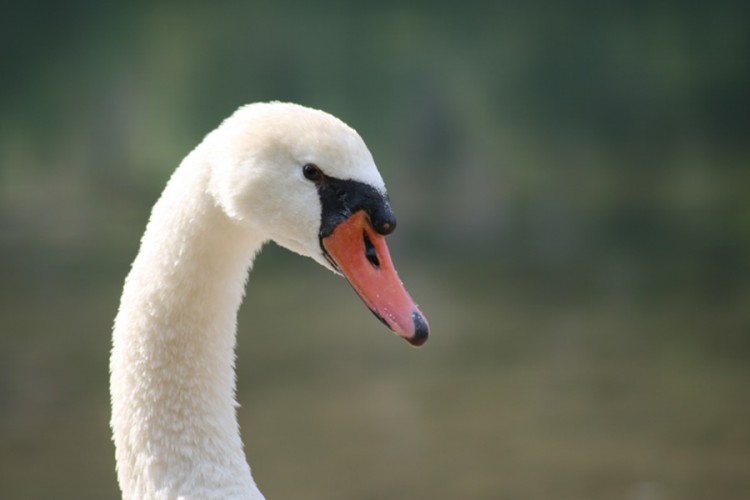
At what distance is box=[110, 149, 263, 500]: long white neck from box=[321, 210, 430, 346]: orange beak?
0.16 meters

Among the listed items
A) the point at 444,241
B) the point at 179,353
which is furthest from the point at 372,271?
the point at 444,241

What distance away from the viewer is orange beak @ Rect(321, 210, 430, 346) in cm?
211

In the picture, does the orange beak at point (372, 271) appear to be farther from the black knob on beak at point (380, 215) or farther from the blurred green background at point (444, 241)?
the blurred green background at point (444, 241)

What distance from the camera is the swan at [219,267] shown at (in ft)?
6.82

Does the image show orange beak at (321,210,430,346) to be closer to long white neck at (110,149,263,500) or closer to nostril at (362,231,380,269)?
nostril at (362,231,380,269)

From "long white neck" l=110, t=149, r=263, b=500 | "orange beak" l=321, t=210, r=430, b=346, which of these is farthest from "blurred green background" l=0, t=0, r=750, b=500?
"orange beak" l=321, t=210, r=430, b=346

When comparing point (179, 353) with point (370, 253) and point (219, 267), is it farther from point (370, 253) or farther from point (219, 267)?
point (370, 253)

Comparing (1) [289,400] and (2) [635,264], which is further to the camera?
(2) [635,264]

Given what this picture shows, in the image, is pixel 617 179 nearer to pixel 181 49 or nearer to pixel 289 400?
pixel 289 400

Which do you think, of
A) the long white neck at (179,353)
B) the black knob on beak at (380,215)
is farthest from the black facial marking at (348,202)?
the long white neck at (179,353)

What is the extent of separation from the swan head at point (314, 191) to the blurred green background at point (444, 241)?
2.97m

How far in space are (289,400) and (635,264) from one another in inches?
111

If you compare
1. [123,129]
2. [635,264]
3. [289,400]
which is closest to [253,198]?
[289,400]

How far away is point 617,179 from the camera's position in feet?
30.8
